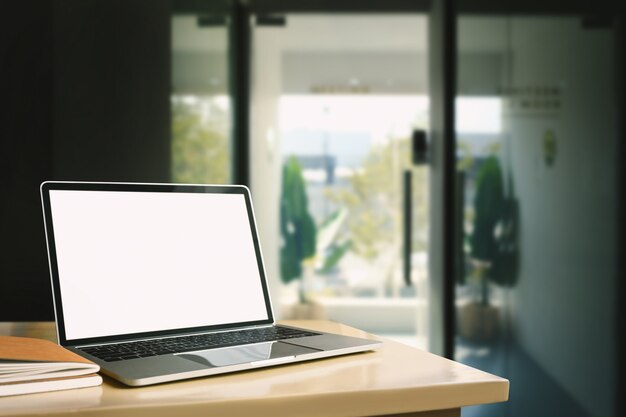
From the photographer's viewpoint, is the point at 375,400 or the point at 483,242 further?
the point at 483,242

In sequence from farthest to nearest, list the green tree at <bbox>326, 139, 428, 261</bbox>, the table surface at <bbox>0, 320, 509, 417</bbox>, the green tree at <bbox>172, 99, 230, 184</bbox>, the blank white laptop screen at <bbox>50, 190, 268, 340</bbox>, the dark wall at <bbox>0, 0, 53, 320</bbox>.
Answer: the green tree at <bbox>326, 139, 428, 261</bbox>
the green tree at <bbox>172, 99, 230, 184</bbox>
the dark wall at <bbox>0, 0, 53, 320</bbox>
the blank white laptop screen at <bbox>50, 190, 268, 340</bbox>
the table surface at <bbox>0, 320, 509, 417</bbox>

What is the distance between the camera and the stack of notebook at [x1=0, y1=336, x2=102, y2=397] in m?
0.65

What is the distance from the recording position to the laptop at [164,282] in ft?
2.68

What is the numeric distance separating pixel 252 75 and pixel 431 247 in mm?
875

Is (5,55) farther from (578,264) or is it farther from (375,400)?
(578,264)

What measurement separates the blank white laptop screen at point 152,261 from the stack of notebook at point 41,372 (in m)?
0.15

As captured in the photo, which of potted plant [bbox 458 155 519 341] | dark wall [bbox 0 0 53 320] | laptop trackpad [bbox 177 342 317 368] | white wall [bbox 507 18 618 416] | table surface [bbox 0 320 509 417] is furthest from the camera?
potted plant [bbox 458 155 519 341]

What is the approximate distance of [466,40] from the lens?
7.59 ft

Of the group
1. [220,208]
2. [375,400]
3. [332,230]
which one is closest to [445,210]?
[332,230]

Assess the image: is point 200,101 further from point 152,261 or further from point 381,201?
point 152,261

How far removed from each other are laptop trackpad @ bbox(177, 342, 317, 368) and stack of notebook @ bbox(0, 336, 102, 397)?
12 centimetres

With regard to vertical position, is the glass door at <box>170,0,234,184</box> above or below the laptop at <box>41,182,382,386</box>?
above

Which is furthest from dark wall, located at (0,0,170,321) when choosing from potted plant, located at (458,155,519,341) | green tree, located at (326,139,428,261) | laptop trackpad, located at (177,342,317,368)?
potted plant, located at (458,155,519,341)

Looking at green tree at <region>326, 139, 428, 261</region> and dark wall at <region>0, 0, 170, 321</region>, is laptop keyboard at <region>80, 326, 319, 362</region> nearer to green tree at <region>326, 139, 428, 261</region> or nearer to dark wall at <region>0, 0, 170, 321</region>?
dark wall at <region>0, 0, 170, 321</region>
